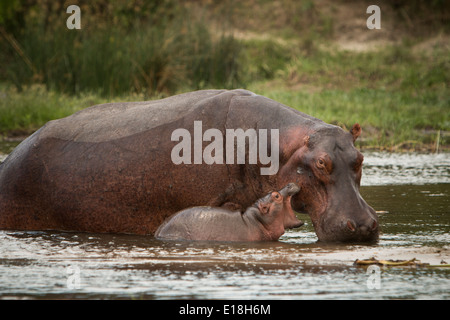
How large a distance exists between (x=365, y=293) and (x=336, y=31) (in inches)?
640

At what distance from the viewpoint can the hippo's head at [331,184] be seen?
470 centimetres

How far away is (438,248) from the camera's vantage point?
185 inches

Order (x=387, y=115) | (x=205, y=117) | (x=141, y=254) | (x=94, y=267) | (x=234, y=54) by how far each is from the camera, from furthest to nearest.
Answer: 1. (x=234, y=54)
2. (x=387, y=115)
3. (x=205, y=117)
4. (x=141, y=254)
5. (x=94, y=267)

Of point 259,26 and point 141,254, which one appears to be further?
point 259,26

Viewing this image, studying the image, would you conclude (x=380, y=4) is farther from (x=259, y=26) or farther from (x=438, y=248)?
(x=438, y=248)

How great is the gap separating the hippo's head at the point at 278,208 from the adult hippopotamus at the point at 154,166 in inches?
1.6

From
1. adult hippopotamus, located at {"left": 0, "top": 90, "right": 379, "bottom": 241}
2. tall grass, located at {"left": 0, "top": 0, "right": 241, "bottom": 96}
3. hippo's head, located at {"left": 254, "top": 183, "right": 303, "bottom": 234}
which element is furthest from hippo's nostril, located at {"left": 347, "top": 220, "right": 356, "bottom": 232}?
tall grass, located at {"left": 0, "top": 0, "right": 241, "bottom": 96}

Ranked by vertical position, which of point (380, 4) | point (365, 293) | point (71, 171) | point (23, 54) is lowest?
point (365, 293)

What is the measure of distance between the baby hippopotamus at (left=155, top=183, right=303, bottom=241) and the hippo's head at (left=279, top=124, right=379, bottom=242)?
0.33 ft

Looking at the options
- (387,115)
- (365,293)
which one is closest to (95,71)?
(387,115)

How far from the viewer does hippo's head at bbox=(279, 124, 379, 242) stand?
4699 mm

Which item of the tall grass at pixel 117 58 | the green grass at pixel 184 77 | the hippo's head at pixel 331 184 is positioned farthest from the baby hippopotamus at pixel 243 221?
the tall grass at pixel 117 58

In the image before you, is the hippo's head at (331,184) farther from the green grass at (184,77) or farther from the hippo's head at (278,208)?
the green grass at (184,77)

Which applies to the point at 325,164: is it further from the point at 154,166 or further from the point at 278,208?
the point at 154,166
